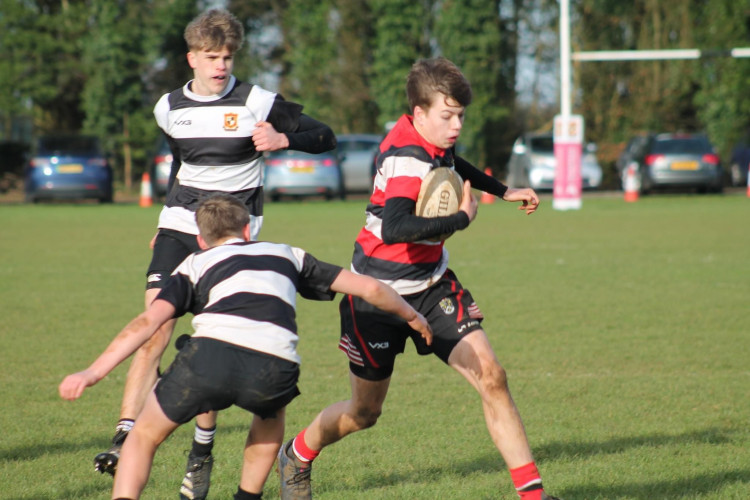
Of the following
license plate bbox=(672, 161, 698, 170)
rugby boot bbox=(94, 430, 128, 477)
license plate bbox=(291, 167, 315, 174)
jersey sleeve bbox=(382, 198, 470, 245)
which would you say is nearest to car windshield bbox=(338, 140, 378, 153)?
license plate bbox=(291, 167, 315, 174)

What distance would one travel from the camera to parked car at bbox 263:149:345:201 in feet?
88.4

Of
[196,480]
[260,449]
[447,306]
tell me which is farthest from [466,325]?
[196,480]

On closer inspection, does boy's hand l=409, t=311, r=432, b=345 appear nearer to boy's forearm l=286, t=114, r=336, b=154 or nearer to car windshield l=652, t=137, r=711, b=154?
boy's forearm l=286, t=114, r=336, b=154


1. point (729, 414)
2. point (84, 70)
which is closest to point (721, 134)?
point (84, 70)

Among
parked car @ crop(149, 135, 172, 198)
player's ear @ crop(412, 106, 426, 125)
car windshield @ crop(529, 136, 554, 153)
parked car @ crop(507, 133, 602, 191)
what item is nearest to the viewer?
player's ear @ crop(412, 106, 426, 125)

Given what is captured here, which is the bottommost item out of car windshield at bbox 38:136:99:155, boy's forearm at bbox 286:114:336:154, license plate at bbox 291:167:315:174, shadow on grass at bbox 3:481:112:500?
license plate at bbox 291:167:315:174

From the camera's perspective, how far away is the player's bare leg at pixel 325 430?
16.0ft

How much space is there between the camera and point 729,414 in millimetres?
6457

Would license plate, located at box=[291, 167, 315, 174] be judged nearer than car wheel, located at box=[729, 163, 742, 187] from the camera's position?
Yes

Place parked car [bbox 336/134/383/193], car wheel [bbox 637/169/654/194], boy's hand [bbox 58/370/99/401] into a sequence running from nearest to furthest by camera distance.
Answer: boy's hand [bbox 58/370/99/401]
car wheel [bbox 637/169/654/194]
parked car [bbox 336/134/383/193]

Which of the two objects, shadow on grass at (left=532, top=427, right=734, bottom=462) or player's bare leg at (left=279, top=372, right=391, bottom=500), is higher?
player's bare leg at (left=279, top=372, right=391, bottom=500)

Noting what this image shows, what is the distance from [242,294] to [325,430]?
1168 millimetres

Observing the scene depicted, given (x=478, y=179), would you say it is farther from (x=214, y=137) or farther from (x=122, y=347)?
(x=122, y=347)

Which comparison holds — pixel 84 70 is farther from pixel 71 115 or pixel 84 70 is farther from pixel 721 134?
pixel 721 134
